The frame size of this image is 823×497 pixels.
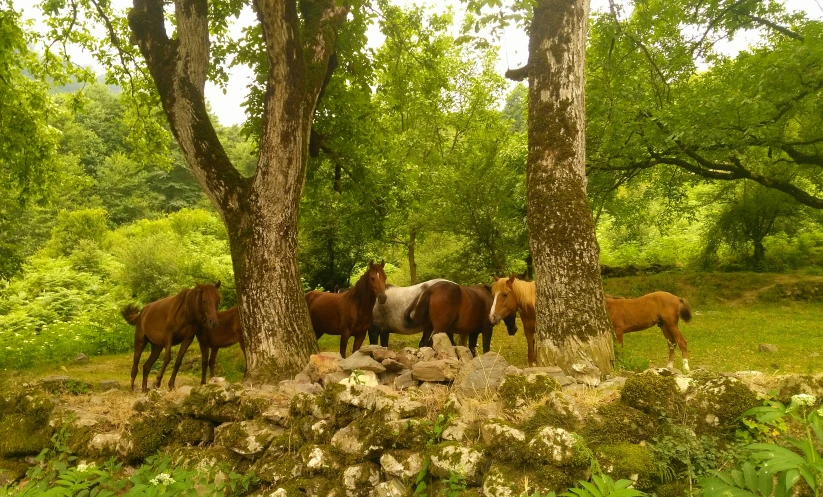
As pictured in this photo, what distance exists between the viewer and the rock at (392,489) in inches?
167

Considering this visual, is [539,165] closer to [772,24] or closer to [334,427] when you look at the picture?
[334,427]

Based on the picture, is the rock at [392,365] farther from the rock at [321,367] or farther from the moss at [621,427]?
the moss at [621,427]

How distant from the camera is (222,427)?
5.54 meters

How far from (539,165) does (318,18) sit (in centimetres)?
498

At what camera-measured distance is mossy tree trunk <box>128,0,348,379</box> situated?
7.55 meters

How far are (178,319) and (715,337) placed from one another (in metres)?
13.5

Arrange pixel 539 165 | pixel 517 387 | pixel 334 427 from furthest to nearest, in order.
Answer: pixel 539 165 → pixel 334 427 → pixel 517 387

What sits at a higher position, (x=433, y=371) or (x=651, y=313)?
(x=433, y=371)

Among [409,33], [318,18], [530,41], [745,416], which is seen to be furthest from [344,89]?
[745,416]

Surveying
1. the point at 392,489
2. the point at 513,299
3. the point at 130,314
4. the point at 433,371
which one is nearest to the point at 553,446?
the point at 392,489

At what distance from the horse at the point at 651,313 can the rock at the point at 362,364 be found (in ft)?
20.9

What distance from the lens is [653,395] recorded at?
395 centimetres

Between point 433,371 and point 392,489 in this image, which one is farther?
point 433,371

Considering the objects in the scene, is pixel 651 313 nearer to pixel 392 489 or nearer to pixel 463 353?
pixel 463 353
